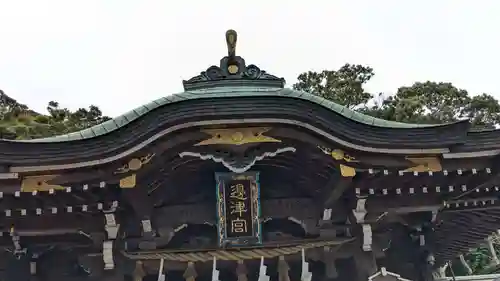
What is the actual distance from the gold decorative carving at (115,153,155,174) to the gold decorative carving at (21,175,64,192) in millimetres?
652

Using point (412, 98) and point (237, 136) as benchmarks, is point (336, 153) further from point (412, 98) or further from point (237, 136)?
point (412, 98)

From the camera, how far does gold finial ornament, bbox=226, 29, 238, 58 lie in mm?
6840

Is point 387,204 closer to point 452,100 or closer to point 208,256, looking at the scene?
point 208,256

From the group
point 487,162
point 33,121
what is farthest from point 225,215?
point 33,121

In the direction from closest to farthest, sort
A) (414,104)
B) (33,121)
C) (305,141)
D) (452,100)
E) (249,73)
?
(305,141) < (249,73) < (414,104) < (452,100) < (33,121)

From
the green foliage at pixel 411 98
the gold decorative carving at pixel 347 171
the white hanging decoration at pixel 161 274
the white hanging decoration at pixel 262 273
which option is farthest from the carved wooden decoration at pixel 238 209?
the green foliage at pixel 411 98

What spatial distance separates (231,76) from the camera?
7.23 m

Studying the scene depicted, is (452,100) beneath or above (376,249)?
above

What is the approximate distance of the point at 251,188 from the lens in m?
5.98

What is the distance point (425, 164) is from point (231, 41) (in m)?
2.86

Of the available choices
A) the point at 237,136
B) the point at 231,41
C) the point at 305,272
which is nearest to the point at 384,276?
the point at 305,272

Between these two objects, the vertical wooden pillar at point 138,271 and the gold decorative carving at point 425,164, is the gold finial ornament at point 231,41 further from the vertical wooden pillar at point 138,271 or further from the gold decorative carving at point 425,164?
the vertical wooden pillar at point 138,271

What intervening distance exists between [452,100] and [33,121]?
98.0 feet

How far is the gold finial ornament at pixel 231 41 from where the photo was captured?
22.4 feet
